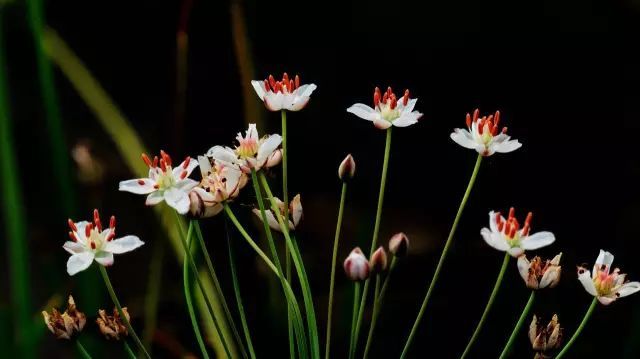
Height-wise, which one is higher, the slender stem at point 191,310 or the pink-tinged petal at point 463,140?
the pink-tinged petal at point 463,140

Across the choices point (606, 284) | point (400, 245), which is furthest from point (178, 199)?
point (606, 284)

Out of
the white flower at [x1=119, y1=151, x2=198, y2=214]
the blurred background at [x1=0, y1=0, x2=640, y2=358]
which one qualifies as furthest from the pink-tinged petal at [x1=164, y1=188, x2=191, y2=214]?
the blurred background at [x1=0, y1=0, x2=640, y2=358]

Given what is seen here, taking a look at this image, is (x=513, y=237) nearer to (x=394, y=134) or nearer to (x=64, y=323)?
(x=64, y=323)

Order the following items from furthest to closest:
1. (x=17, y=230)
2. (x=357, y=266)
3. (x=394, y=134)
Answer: (x=394, y=134) < (x=17, y=230) < (x=357, y=266)

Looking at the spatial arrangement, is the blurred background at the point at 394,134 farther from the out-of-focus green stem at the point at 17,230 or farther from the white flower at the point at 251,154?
the white flower at the point at 251,154

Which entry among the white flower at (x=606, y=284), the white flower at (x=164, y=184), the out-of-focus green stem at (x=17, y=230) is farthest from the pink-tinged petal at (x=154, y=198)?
the out-of-focus green stem at (x=17, y=230)

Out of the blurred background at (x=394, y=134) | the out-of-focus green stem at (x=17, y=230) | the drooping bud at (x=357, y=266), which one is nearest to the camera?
the drooping bud at (x=357, y=266)

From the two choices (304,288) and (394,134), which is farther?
(394,134)
